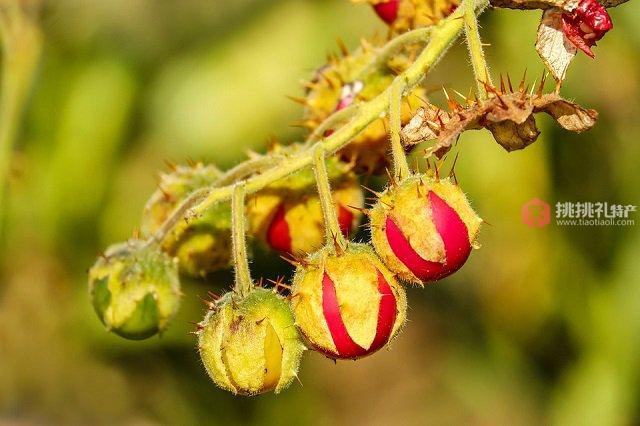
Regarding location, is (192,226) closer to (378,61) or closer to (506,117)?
(378,61)

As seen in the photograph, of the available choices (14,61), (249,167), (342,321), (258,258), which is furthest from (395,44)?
(258,258)

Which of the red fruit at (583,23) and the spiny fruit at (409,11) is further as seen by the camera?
the spiny fruit at (409,11)

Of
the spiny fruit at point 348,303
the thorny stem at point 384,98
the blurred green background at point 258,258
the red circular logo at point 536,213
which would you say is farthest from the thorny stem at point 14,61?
the red circular logo at point 536,213

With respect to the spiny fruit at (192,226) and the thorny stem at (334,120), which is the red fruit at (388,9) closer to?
the thorny stem at (334,120)

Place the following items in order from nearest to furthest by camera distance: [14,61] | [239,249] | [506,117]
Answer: [506,117] → [239,249] → [14,61]

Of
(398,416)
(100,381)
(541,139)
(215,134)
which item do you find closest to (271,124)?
(215,134)

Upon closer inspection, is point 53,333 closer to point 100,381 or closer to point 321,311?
Result: point 100,381
